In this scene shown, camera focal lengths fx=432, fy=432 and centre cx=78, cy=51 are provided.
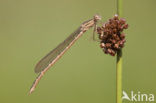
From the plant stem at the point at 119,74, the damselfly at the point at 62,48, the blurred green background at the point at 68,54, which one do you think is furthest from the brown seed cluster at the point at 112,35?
the blurred green background at the point at 68,54

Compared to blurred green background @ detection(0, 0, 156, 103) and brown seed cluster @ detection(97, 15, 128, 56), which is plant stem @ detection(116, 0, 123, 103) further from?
blurred green background @ detection(0, 0, 156, 103)

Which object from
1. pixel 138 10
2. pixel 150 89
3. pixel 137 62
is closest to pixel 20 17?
pixel 138 10

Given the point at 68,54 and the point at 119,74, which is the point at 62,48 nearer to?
the point at 119,74

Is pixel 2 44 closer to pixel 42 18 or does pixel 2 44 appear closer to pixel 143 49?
pixel 42 18

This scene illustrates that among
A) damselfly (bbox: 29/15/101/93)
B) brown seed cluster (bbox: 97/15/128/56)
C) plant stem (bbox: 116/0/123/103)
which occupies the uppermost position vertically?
damselfly (bbox: 29/15/101/93)

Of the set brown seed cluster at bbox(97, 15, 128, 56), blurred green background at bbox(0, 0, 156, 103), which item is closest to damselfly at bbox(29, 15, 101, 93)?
brown seed cluster at bbox(97, 15, 128, 56)

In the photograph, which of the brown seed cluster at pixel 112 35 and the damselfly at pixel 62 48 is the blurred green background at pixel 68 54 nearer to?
the damselfly at pixel 62 48

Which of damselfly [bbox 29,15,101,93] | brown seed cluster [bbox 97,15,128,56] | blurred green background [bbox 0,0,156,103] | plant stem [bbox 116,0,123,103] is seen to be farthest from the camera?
blurred green background [bbox 0,0,156,103]
